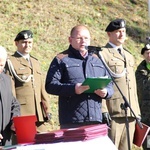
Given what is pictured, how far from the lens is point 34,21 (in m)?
11.8

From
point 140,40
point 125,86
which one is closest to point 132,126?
point 125,86

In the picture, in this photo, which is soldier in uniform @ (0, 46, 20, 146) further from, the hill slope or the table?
the hill slope

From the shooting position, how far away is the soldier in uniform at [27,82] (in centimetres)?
692

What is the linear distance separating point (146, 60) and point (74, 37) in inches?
88.0

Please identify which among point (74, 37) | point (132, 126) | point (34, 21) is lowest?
point (132, 126)

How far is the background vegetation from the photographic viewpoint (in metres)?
11.1

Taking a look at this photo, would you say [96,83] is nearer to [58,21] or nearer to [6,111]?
[6,111]

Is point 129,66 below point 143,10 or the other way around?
below

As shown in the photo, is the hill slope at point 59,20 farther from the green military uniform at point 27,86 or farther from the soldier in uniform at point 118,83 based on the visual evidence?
the soldier in uniform at point 118,83

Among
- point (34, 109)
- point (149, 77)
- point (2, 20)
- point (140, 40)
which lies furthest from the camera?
point (140, 40)

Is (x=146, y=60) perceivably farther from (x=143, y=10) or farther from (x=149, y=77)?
(x=143, y=10)

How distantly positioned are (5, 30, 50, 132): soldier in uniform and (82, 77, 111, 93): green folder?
183 cm

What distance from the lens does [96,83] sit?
5.05 m

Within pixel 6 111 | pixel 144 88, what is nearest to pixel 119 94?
pixel 144 88
